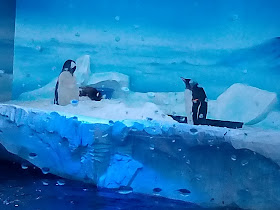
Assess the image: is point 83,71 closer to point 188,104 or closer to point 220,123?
point 188,104

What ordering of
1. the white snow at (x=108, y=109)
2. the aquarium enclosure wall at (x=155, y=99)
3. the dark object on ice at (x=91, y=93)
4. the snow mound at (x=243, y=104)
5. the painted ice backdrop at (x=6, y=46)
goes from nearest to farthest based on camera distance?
the aquarium enclosure wall at (x=155, y=99) < the snow mound at (x=243, y=104) < the white snow at (x=108, y=109) < the dark object on ice at (x=91, y=93) < the painted ice backdrop at (x=6, y=46)

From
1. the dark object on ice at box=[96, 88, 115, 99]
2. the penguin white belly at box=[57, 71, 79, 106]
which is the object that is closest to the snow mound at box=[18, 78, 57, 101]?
the penguin white belly at box=[57, 71, 79, 106]

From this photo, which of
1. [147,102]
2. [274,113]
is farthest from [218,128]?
A: [147,102]

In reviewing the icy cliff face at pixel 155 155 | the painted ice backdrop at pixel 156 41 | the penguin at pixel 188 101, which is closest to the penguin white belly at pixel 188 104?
the penguin at pixel 188 101

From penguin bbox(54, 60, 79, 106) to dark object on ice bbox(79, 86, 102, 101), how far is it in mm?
75

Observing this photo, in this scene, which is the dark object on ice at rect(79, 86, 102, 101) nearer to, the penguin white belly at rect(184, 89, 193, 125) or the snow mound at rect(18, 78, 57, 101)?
the snow mound at rect(18, 78, 57, 101)

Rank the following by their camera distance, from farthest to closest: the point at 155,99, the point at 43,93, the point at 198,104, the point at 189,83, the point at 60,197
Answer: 1. the point at 43,93
2. the point at 155,99
3. the point at 189,83
4. the point at 198,104
5. the point at 60,197

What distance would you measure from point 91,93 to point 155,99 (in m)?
0.70

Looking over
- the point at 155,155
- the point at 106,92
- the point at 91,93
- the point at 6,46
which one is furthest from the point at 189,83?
the point at 6,46

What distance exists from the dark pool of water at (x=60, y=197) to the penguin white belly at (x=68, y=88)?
0.84 metres

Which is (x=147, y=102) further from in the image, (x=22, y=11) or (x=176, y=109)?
(x=22, y=11)

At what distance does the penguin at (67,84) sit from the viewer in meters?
4.07

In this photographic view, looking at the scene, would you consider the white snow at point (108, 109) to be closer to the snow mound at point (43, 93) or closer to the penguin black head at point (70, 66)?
the snow mound at point (43, 93)

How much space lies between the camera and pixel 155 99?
12.3 feet
